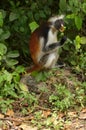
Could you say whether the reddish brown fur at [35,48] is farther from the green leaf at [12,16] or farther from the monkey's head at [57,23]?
the green leaf at [12,16]

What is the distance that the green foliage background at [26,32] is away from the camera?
6.75m

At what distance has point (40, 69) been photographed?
731 centimetres

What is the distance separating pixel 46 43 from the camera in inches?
287

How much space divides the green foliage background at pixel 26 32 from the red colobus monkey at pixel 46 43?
174 millimetres

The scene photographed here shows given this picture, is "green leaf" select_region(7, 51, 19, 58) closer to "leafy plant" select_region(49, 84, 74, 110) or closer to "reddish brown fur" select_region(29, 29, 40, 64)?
"reddish brown fur" select_region(29, 29, 40, 64)

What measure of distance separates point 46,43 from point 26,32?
540 mm

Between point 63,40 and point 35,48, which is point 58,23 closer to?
point 63,40

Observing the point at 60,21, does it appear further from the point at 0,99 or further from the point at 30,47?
the point at 0,99

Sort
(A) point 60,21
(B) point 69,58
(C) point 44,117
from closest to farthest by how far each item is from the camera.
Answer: (C) point 44,117, (A) point 60,21, (B) point 69,58

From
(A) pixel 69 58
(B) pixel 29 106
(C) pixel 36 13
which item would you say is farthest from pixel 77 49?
(B) pixel 29 106

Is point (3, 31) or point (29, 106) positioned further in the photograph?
point (3, 31)

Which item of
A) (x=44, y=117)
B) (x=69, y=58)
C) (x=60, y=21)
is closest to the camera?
(x=44, y=117)

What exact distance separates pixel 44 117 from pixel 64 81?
1.14 m

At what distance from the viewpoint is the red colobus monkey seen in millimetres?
7129
